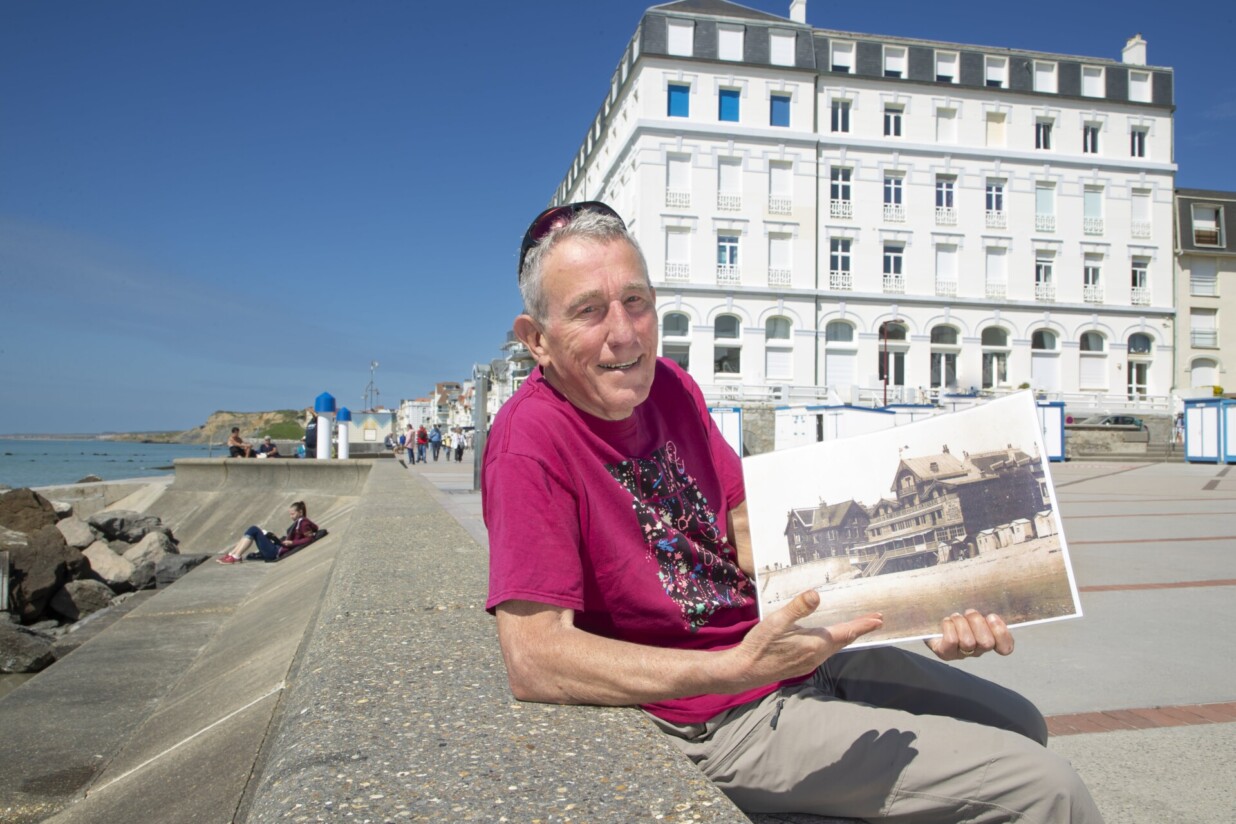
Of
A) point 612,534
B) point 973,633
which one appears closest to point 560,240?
point 612,534

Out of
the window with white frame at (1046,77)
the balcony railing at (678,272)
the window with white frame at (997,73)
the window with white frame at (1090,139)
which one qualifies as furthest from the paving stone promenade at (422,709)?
the window with white frame at (1090,139)

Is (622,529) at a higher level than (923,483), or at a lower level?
lower

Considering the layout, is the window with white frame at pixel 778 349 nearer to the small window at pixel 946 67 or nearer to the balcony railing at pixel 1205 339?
the small window at pixel 946 67

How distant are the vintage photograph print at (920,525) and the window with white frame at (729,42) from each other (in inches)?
1640

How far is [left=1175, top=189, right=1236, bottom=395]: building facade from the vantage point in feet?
144

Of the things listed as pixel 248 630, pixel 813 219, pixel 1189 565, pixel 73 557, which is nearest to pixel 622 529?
pixel 248 630

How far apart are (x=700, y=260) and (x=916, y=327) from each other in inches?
450

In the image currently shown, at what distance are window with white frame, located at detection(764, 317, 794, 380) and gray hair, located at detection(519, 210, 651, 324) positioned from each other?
3908cm

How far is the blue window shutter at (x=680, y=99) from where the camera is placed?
39406 millimetres

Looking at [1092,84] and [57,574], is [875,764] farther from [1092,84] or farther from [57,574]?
[1092,84]

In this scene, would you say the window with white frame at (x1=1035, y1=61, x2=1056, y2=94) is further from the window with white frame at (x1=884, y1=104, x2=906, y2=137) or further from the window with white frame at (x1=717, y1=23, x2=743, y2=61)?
the window with white frame at (x1=717, y1=23, x2=743, y2=61)

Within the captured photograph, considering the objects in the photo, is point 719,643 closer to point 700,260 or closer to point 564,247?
point 564,247

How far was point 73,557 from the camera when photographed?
1177 cm

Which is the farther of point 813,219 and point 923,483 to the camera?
point 813,219
